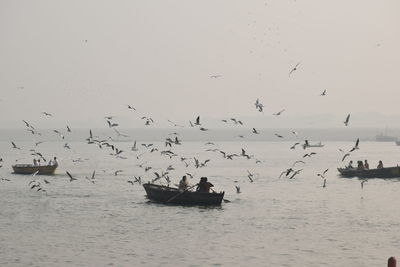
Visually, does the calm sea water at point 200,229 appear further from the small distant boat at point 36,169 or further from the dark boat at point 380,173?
the small distant boat at point 36,169

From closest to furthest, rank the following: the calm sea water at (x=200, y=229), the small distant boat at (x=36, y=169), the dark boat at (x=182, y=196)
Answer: the calm sea water at (x=200, y=229), the dark boat at (x=182, y=196), the small distant boat at (x=36, y=169)

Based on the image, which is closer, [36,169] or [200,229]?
[200,229]

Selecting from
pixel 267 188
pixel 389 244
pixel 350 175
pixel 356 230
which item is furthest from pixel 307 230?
pixel 350 175

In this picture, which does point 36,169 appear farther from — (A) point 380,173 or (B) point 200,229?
(B) point 200,229

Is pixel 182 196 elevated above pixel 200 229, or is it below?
above

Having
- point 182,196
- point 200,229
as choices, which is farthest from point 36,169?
point 200,229

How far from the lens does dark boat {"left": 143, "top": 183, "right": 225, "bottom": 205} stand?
50.4 metres

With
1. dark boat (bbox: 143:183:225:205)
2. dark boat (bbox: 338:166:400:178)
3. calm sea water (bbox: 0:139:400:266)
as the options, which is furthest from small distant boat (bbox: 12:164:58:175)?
dark boat (bbox: 143:183:225:205)

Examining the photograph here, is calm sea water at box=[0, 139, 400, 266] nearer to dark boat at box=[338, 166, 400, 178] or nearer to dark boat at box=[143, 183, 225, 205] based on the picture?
dark boat at box=[143, 183, 225, 205]

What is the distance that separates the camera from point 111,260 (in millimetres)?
32688

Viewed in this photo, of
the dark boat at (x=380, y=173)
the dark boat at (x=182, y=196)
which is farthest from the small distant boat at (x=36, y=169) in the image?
the dark boat at (x=182, y=196)

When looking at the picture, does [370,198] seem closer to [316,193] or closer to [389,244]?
[316,193]

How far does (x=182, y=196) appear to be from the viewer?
5150 centimetres

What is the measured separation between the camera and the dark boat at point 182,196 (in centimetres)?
5044
